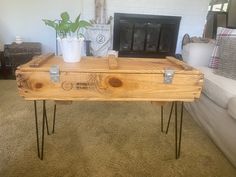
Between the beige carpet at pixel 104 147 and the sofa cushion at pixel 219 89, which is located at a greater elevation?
the sofa cushion at pixel 219 89

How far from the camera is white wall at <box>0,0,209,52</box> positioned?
320 centimetres

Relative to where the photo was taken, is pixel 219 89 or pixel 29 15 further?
pixel 29 15

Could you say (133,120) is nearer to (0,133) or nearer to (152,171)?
(152,171)

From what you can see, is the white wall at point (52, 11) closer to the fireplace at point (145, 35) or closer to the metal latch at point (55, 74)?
the fireplace at point (145, 35)

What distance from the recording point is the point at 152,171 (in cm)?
127

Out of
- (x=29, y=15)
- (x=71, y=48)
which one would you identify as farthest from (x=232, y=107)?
(x=29, y=15)

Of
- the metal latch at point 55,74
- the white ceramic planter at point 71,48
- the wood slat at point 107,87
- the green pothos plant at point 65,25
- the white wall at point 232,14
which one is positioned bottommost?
the wood slat at point 107,87

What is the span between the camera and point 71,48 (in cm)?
121

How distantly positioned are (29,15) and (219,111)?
9.89 feet

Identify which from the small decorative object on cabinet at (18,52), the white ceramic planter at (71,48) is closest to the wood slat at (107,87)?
the white ceramic planter at (71,48)

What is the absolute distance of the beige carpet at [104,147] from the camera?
1.26m

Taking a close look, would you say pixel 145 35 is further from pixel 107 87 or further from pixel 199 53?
pixel 107 87

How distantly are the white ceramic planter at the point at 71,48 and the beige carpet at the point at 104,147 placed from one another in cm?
62

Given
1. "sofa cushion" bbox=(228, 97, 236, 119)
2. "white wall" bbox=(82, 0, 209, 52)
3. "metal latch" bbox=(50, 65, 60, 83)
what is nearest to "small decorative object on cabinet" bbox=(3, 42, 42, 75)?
"white wall" bbox=(82, 0, 209, 52)
